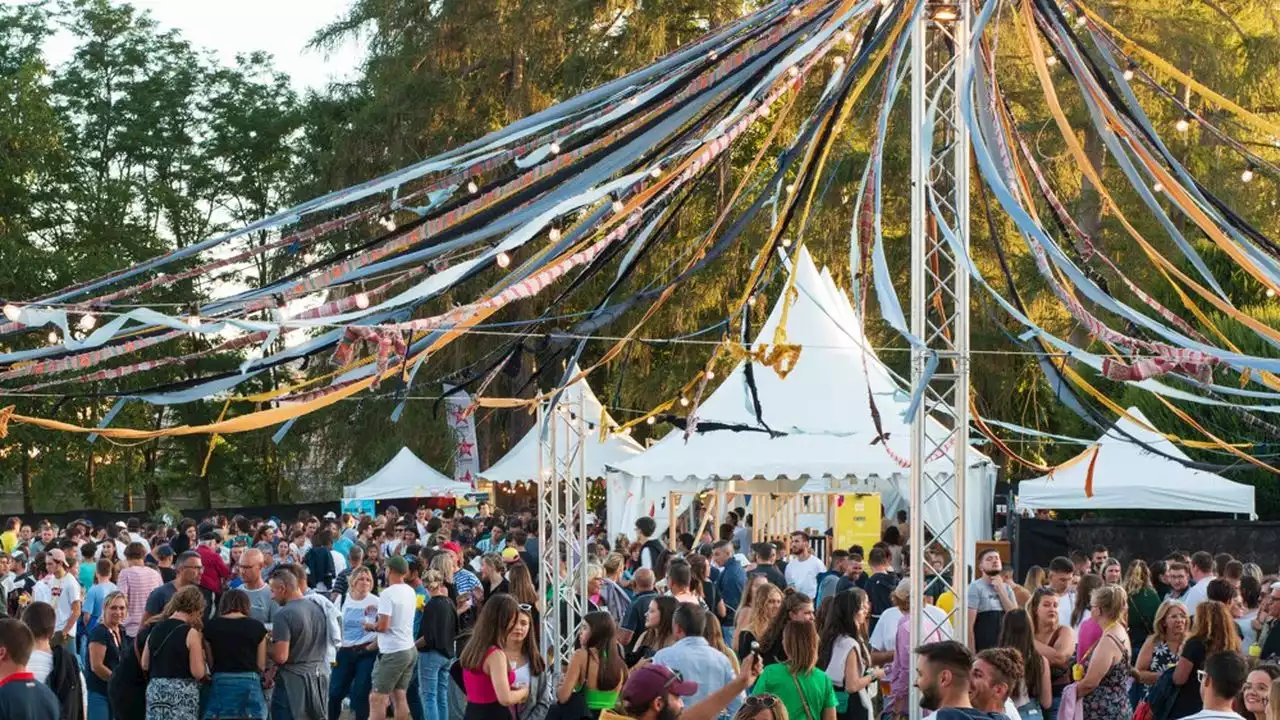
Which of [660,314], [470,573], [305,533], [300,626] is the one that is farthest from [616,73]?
[300,626]

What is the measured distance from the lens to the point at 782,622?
8.41 meters

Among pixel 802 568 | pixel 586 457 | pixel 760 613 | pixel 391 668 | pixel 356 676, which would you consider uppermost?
pixel 586 457

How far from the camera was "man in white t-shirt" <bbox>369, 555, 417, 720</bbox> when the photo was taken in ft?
37.8

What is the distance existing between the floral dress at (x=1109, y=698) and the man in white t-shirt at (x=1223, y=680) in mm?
2349

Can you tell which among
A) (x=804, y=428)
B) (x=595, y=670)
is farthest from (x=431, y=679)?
(x=804, y=428)

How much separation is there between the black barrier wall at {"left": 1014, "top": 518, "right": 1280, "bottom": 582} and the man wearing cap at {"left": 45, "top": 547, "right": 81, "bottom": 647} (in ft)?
41.3

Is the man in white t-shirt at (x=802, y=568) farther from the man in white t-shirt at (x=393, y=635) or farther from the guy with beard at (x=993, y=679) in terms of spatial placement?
the guy with beard at (x=993, y=679)

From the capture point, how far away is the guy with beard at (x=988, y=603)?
413 inches

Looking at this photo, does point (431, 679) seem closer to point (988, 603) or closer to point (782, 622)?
point (988, 603)

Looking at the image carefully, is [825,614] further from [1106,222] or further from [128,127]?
[128,127]

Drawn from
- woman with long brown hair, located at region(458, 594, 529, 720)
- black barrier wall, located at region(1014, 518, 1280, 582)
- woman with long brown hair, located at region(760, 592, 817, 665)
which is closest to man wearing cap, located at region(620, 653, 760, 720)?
woman with long brown hair, located at region(760, 592, 817, 665)

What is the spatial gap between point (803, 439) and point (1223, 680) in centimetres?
1204

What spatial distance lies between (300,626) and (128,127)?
3606 centimetres

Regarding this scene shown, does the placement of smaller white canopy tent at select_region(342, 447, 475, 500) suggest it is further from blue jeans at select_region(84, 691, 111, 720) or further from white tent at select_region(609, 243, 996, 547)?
blue jeans at select_region(84, 691, 111, 720)
